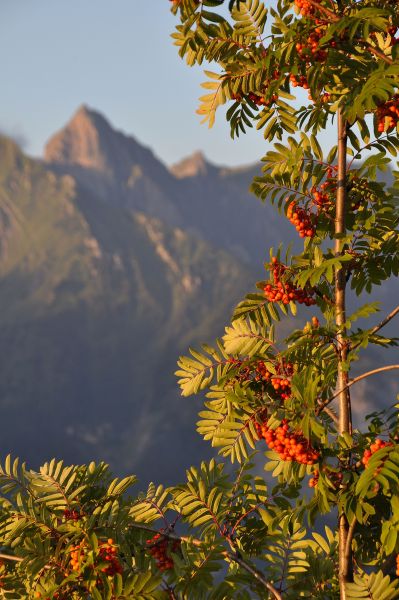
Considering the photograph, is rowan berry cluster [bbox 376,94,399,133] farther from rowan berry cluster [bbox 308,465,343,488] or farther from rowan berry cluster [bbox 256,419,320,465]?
rowan berry cluster [bbox 308,465,343,488]

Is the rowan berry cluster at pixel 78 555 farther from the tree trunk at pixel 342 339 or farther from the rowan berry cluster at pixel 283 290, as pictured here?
the rowan berry cluster at pixel 283 290

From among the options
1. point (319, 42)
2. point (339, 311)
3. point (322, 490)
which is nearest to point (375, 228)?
point (339, 311)

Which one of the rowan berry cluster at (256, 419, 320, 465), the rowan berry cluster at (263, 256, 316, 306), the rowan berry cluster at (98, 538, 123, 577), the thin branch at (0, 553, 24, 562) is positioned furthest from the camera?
the rowan berry cluster at (263, 256, 316, 306)

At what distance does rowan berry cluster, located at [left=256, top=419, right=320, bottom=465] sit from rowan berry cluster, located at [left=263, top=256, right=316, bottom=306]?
3.91 ft

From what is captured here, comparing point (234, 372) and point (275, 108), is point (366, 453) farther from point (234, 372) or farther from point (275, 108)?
point (275, 108)

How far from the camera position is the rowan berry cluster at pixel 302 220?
7.59m

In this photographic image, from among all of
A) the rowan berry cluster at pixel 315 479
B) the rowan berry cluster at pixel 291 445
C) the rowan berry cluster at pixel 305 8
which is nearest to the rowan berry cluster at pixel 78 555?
the rowan berry cluster at pixel 291 445

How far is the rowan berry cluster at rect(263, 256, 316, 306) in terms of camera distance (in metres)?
7.39

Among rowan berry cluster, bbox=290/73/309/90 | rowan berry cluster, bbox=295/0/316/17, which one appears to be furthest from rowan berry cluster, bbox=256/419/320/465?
rowan berry cluster, bbox=295/0/316/17

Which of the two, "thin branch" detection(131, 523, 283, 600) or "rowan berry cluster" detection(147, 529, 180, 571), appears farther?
"rowan berry cluster" detection(147, 529, 180, 571)

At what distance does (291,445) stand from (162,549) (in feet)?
5.75

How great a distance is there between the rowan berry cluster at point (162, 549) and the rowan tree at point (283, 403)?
14 millimetres

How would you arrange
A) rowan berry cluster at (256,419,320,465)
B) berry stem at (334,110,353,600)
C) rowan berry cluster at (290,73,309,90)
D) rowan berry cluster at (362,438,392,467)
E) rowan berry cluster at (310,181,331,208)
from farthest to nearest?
rowan berry cluster at (310,181,331,208) < rowan berry cluster at (290,73,309,90) < berry stem at (334,110,353,600) < rowan berry cluster at (256,419,320,465) < rowan berry cluster at (362,438,392,467)

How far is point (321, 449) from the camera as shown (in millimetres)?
6609
